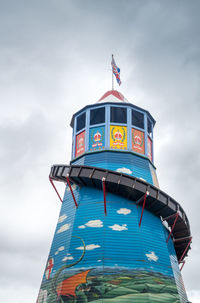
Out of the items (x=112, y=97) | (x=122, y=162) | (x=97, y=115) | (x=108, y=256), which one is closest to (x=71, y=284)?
(x=108, y=256)

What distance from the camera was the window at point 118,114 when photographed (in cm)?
3850

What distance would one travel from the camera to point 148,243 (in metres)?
29.6

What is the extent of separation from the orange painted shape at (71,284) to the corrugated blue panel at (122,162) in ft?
37.9

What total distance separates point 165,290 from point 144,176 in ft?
39.5

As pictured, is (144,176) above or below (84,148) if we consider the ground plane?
below

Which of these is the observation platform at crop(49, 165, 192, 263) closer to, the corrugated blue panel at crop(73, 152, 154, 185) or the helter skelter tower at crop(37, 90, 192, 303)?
the helter skelter tower at crop(37, 90, 192, 303)

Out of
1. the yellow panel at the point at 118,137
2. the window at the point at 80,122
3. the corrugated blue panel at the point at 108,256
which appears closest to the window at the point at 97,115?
the window at the point at 80,122

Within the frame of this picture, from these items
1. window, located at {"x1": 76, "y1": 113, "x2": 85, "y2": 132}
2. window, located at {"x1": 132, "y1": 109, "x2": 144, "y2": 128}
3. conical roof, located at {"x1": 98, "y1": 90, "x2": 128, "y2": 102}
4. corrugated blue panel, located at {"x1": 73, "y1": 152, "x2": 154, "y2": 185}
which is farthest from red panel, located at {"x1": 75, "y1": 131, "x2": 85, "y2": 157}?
window, located at {"x1": 132, "y1": 109, "x2": 144, "y2": 128}

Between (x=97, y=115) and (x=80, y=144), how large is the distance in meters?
4.36

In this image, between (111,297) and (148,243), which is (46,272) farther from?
(148,243)

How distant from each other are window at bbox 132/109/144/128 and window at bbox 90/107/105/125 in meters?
3.80

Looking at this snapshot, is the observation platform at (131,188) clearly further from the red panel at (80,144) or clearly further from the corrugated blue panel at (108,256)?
the red panel at (80,144)

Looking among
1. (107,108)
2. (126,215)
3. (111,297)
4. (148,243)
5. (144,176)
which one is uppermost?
(107,108)

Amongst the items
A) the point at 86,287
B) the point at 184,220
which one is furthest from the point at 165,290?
the point at 184,220
